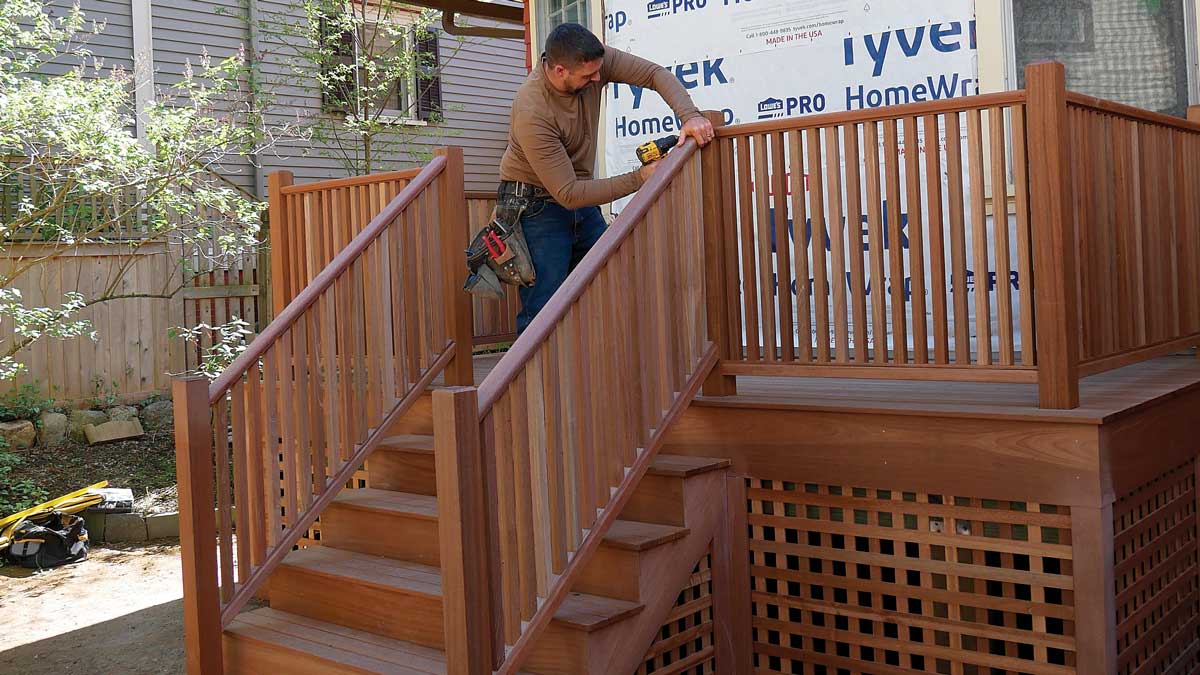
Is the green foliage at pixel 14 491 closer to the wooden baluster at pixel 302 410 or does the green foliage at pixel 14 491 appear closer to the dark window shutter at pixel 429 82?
the wooden baluster at pixel 302 410

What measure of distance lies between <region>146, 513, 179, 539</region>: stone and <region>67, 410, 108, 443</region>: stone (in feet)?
6.34

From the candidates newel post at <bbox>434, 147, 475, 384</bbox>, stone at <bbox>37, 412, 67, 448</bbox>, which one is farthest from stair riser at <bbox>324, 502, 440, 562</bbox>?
stone at <bbox>37, 412, 67, 448</bbox>

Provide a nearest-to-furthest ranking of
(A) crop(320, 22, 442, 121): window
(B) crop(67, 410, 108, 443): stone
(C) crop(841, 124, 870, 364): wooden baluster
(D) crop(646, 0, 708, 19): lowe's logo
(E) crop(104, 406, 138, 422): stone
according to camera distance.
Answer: (C) crop(841, 124, 870, 364): wooden baluster, (D) crop(646, 0, 708, 19): lowe's logo, (B) crop(67, 410, 108, 443): stone, (E) crop(104, 406, 138, 422): stone, (A) crop(320, 22, 442, 121): window

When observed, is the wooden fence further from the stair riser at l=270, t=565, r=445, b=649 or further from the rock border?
the rock border

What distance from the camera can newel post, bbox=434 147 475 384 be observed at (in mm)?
5129

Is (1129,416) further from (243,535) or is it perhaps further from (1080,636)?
(243,535)

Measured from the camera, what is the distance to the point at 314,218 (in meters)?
5.79

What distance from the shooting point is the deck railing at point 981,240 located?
11.8 ft

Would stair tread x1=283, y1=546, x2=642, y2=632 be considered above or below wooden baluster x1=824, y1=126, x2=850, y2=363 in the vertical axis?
below

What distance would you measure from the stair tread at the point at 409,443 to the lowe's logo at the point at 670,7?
3.06 m

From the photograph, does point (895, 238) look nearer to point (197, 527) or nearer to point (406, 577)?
point (406, 577)

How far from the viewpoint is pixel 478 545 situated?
10.6 ft

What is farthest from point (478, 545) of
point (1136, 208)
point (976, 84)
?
point (976, 84)

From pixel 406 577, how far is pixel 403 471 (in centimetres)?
82
